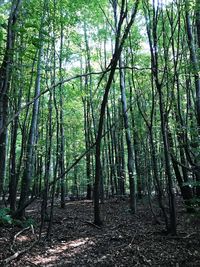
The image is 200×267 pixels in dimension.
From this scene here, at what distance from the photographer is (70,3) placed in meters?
10.2

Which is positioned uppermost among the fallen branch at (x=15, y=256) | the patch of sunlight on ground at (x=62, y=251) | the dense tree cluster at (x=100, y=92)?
the dense tree cluster at (x=100, y=92)

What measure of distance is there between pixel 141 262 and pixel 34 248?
270 centimetres

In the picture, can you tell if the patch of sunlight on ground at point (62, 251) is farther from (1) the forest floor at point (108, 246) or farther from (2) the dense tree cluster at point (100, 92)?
(2) the dense tree cluster at point (100, 92)

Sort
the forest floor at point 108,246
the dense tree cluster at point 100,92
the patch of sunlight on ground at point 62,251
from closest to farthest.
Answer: the dense tree cluster at point 100,92
the forest floor at point 108,246
the patch of sunlight on ground at point 62,251

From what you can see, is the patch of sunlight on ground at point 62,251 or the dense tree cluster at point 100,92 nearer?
the dense tree cluster at point 100,92

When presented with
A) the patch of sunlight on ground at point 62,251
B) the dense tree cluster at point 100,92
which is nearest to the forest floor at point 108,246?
the patch of sunlight on ground at point 62,251

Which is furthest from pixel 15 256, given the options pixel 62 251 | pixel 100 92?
pixel 100 92

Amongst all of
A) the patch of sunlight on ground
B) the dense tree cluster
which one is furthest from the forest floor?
the dense tree cluster

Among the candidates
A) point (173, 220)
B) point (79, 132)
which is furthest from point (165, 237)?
point (79, 132)

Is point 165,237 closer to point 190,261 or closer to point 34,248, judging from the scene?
point 190,261

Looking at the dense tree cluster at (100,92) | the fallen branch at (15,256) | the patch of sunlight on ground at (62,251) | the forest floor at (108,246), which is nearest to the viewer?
the dense tree cluster at (100,92)

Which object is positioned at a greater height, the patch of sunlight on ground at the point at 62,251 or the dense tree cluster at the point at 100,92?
the dense tree cluster at the point at 100,92

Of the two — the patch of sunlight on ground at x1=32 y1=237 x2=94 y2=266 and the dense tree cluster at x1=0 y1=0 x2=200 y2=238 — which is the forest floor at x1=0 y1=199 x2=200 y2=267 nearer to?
the patch of sunlight on ground at x1=32 y1=237 x2=94 y2=266

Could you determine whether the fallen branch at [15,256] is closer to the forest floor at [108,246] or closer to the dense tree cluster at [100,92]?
the forest floor at [108,246]
